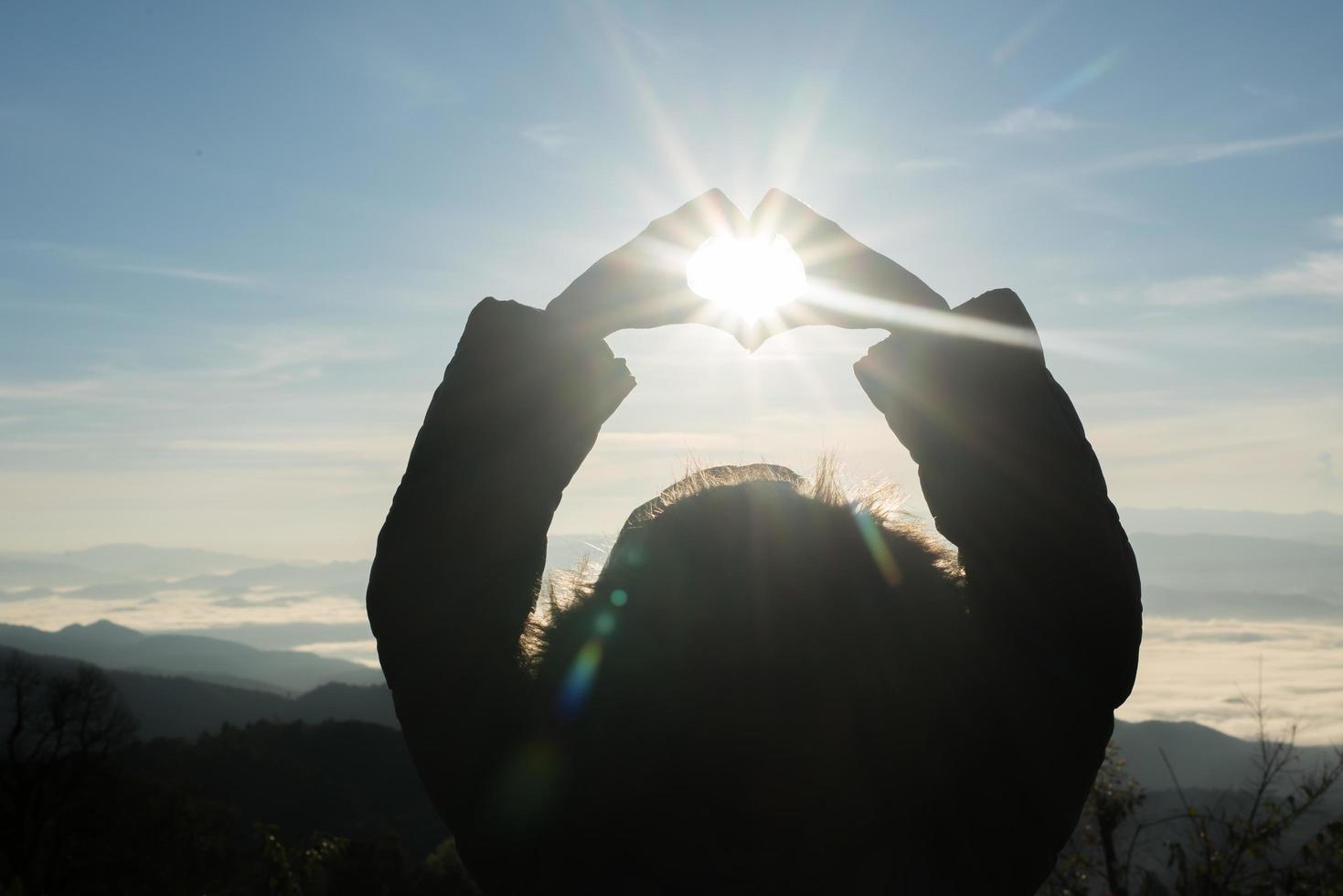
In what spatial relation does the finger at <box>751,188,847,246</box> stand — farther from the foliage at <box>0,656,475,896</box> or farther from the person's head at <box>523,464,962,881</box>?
Answer: the foliage at <box>0,656,475,896</box>

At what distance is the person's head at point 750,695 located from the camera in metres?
2.18

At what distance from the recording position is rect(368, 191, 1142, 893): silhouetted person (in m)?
2.17

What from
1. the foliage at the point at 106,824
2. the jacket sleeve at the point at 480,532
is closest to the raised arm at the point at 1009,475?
the jacket sleeve at the point at 480,532

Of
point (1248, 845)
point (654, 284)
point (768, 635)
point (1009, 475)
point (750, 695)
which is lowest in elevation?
point (1248, 845)

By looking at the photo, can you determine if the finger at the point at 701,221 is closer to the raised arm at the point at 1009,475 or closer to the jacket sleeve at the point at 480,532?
the raised arm at the point at 1009,475

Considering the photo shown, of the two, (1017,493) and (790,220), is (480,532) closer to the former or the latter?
(790,220)

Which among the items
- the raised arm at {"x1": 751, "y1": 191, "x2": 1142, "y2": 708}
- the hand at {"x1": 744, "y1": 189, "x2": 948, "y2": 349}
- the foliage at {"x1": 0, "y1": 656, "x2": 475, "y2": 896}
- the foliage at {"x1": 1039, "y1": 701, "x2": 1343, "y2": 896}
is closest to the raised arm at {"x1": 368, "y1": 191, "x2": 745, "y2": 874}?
the hand at {"x1": 744, "y1": 189, "x2": 948, "y2": 349}

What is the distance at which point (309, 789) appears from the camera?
78.8m

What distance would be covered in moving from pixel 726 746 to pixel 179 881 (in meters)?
44.7

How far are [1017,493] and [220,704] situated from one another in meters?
167

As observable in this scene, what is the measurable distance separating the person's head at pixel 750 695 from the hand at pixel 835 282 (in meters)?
0.52

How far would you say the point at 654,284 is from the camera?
7.87 feet

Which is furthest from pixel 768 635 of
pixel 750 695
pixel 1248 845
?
pixel 1248 845

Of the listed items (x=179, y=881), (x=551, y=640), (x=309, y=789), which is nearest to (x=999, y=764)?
(x=551, y=640)
